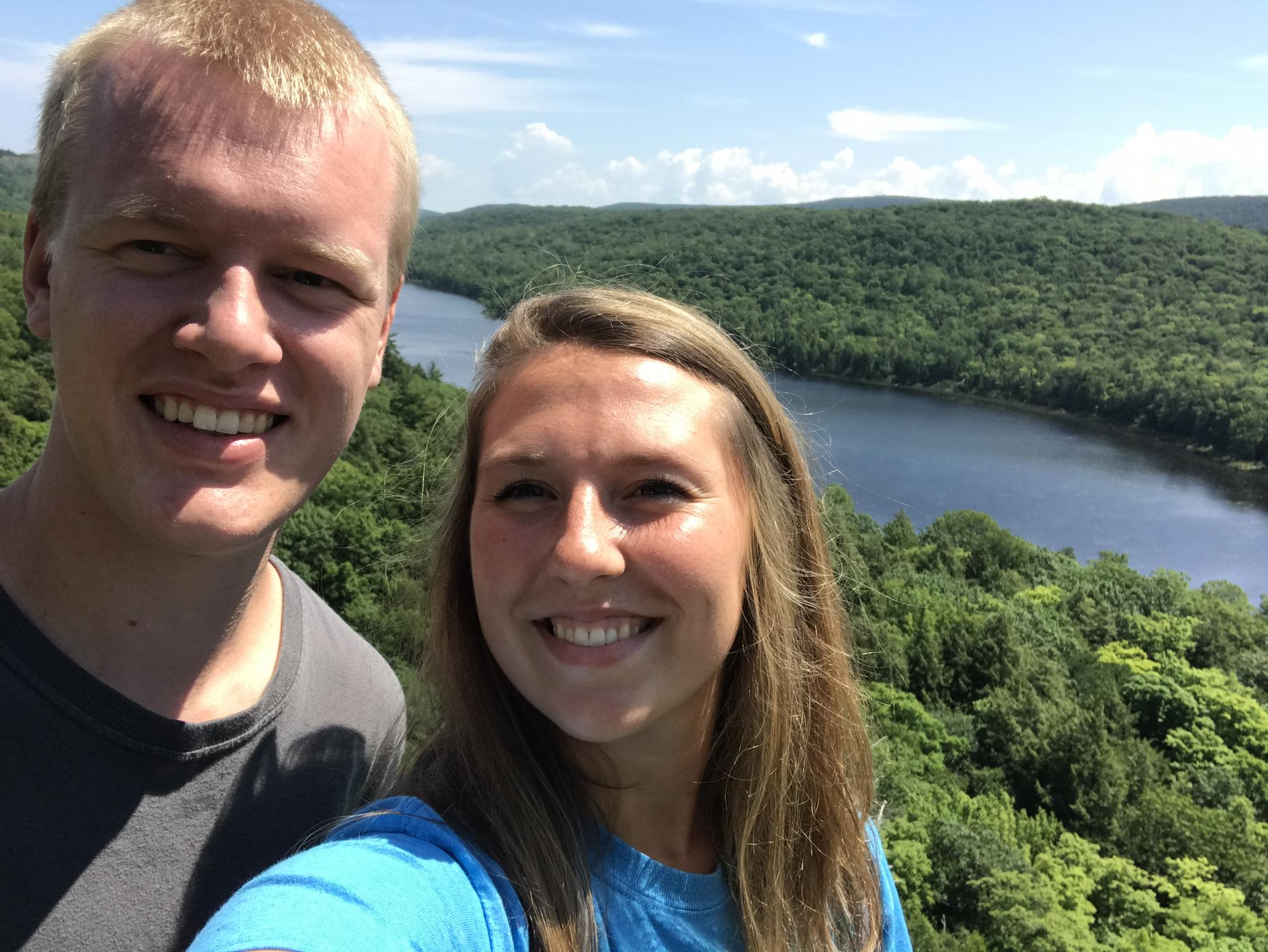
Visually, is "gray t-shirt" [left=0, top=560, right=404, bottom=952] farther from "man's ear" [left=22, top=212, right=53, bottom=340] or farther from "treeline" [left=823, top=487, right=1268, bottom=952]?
"treeline" [left=823, top=487, right=1268, bottom=952]

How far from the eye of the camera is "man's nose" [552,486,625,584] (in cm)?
221

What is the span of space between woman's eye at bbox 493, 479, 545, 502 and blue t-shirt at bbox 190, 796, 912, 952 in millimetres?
769

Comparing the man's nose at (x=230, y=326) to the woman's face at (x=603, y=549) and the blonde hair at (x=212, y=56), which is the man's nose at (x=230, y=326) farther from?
the woman's face at (x=603, y=549)

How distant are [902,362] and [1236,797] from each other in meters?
78.8

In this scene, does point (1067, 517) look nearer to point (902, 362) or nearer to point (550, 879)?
point (902, 362)

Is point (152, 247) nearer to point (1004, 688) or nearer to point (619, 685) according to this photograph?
point (619, 685)

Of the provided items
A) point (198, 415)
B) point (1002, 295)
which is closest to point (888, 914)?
point (198, 415)

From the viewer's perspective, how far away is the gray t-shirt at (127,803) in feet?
7.38

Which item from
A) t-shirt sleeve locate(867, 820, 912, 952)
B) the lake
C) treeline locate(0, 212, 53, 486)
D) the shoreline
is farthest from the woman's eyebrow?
the shoreline

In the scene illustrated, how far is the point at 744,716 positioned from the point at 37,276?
2271 millimetres

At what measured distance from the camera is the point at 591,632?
2.27 m

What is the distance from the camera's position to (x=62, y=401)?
2242 mm

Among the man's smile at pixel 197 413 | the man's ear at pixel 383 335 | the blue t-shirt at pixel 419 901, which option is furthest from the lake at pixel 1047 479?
the blue t-shirt at pixel 419 901

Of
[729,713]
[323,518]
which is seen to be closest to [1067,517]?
[323,518]
